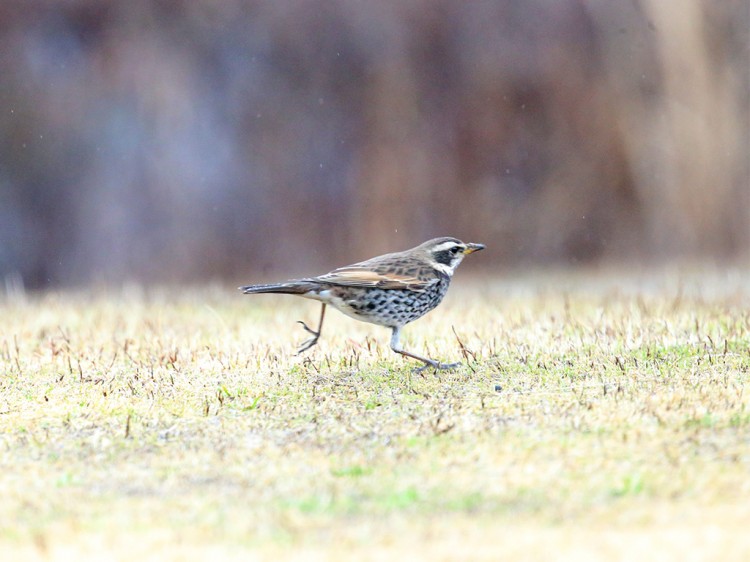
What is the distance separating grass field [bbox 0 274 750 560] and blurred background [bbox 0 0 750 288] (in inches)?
359

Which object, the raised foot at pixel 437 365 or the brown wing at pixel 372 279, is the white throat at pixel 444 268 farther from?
the raised foot at pixel 437 365

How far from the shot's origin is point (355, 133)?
20.7 m

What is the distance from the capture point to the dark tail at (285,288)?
870 centimetres

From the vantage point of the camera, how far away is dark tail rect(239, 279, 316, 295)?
8695 mm

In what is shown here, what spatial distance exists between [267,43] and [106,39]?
9.20 ft

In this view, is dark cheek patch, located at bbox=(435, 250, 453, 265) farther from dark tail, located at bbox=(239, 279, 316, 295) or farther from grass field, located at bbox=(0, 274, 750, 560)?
dark tail, located at bbox=(239, 279, 316, 295)

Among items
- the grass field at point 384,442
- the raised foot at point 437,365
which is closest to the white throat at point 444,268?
the grass field at point 384,442

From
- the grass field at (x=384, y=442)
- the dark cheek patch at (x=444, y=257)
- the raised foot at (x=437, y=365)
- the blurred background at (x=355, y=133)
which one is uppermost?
the blurred background at (x=355, y=133)

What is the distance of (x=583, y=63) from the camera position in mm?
20672

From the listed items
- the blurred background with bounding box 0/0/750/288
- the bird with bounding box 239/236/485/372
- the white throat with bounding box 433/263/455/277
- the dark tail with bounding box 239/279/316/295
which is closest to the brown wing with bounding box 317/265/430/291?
the bird with bounding box 239/236/485/372

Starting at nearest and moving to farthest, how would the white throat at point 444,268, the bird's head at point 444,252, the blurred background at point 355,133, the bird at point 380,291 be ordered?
the bird at point 380,291
the white throat at point 444,268
the bird's head at point 444,252
the blurred background at point 355,133

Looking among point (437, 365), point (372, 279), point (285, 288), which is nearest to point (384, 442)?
point (437, 365)

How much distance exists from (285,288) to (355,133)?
40.0 feet

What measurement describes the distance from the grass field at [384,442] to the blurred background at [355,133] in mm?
9112
